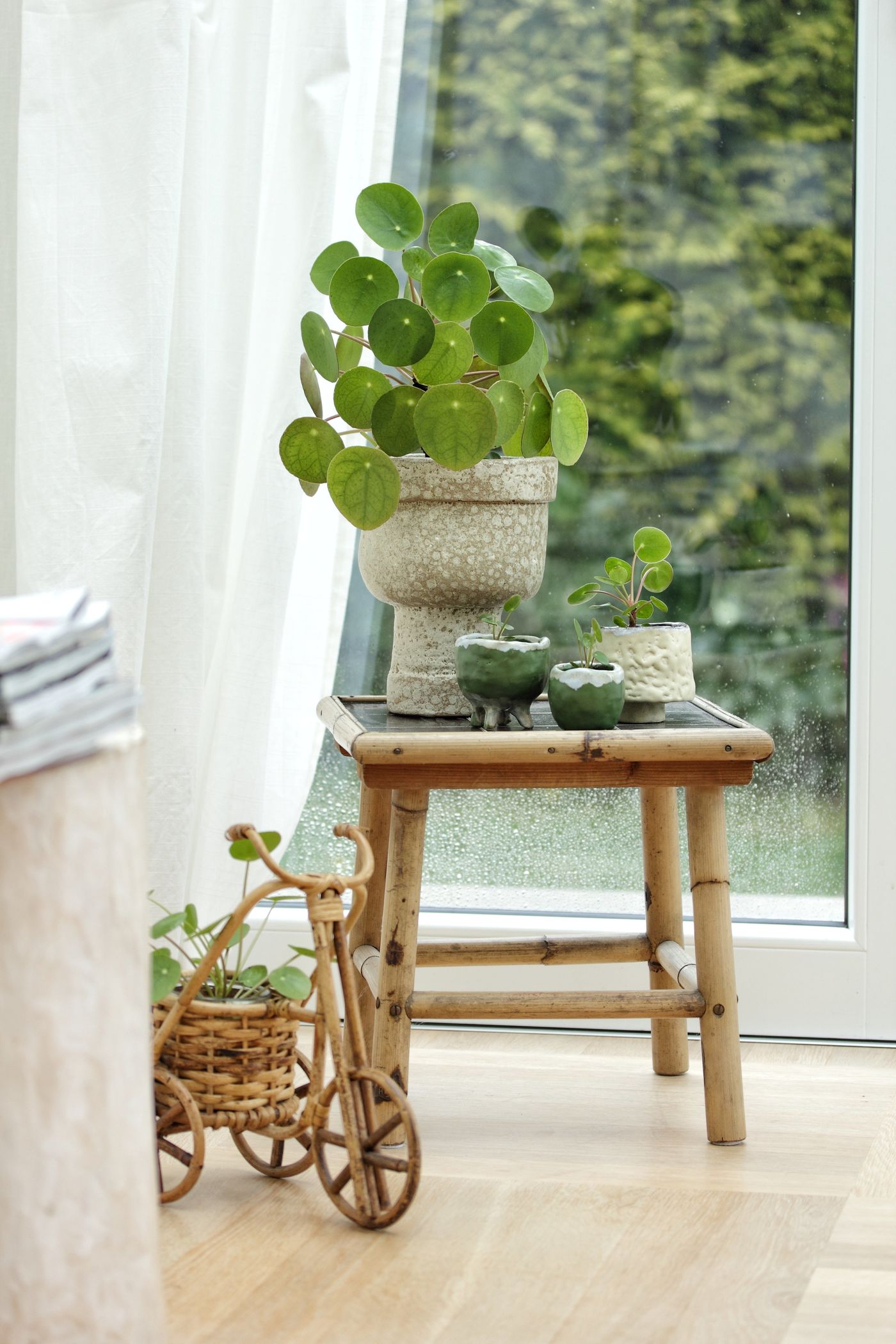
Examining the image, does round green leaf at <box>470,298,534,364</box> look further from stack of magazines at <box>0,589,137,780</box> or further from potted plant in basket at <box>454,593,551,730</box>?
stack of magazines at <box>0,589,137,780</box>

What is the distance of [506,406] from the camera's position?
1380 mm

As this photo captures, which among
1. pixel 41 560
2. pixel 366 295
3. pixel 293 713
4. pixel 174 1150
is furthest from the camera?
pixel 293 713

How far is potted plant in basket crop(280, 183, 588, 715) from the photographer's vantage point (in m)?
1.35

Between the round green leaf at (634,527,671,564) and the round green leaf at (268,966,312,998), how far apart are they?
55cm

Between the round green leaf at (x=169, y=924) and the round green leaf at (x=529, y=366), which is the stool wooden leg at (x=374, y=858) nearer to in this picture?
the round green leaf at (x=169, y=924)

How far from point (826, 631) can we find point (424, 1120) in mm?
820

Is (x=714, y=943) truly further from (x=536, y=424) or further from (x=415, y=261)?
(x=415, y=261)

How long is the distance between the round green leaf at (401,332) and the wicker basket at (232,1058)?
62 centimetres

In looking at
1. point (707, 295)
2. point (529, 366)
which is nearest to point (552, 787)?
point (529, 366)

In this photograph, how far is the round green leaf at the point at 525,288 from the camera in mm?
1395

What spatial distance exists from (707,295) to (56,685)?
122 cm

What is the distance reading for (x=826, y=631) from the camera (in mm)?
1841

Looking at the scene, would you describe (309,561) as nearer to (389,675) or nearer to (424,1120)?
(389,675)

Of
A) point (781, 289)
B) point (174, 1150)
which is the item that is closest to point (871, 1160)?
point (174, 1150)
